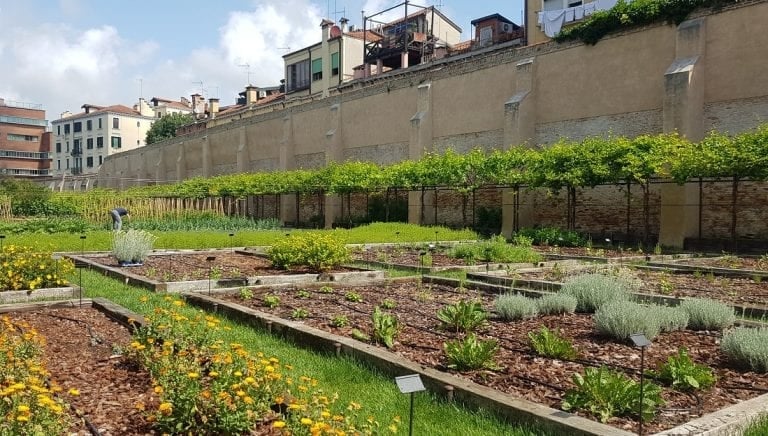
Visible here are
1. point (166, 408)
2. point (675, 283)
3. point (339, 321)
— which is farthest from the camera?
point (675, 283)

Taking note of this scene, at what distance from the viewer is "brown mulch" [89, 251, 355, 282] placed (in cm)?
1027

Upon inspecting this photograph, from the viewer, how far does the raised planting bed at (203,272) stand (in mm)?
9266

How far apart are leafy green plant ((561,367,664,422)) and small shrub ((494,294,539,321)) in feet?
9.02

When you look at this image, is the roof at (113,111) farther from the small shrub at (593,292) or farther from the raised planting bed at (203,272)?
the small shrub at (593,292)

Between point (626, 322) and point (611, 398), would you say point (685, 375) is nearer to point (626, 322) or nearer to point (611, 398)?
point (611, 398)

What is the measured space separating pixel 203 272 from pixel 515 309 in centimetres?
612

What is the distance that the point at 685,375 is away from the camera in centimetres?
423

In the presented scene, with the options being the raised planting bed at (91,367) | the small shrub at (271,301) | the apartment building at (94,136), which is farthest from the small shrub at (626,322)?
the apartment building at (94,136)

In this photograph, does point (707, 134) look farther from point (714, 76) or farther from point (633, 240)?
point (633, 240)

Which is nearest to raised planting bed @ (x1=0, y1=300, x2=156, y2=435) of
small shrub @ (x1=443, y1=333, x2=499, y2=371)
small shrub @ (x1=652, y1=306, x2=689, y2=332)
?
small shrub @ (x1=443, y1=333, x2=499, y2=371)

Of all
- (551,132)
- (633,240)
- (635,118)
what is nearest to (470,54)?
(551,132)

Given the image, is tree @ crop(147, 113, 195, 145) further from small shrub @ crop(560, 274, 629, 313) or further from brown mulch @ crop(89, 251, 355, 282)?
small shrub @ crop(560, 274, 629, 313)

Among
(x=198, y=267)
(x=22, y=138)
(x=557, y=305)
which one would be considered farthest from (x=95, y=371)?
(x=22, y=138)

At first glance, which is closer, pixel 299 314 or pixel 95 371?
pixel 95 371
